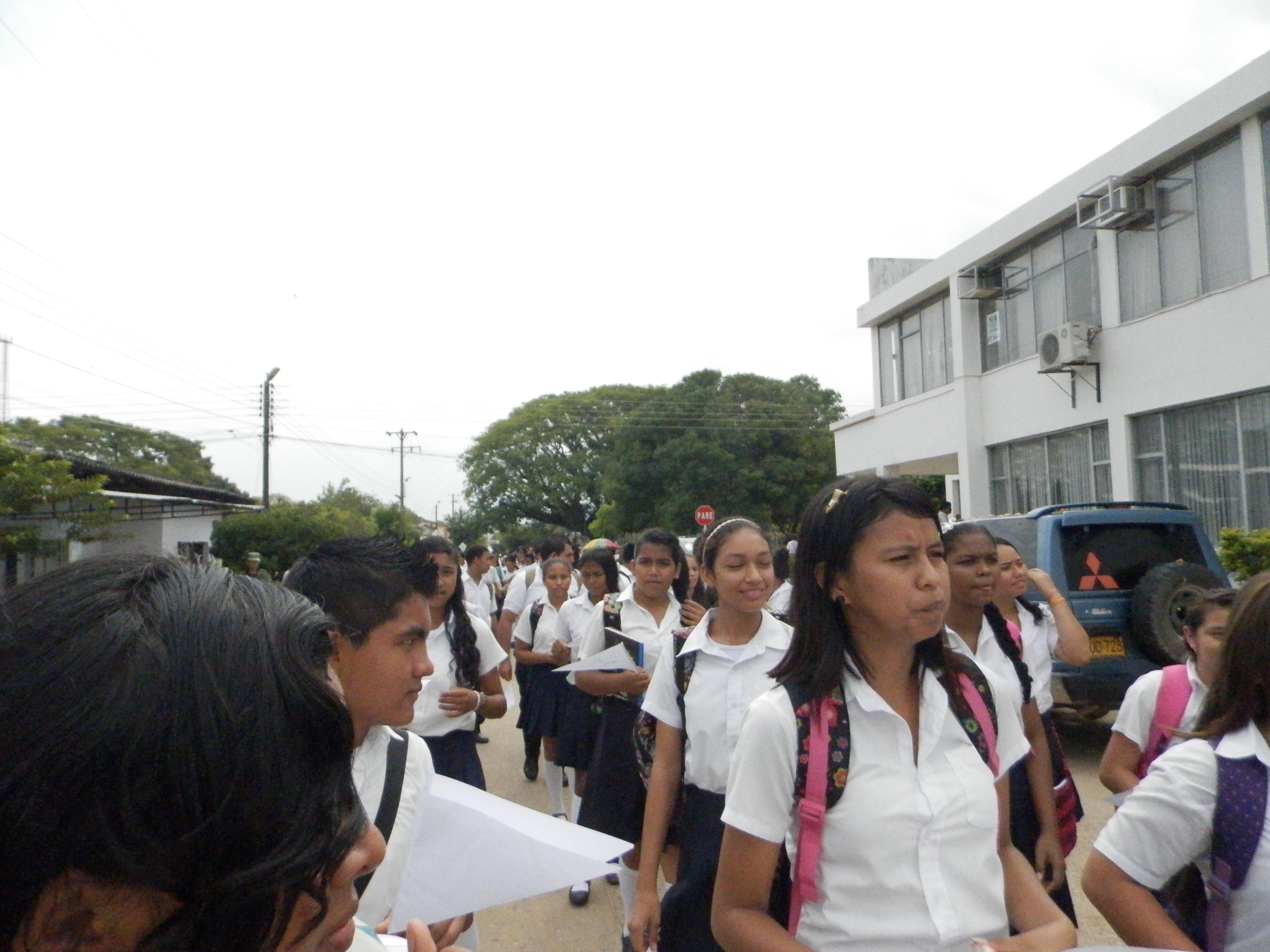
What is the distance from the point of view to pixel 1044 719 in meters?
3.43

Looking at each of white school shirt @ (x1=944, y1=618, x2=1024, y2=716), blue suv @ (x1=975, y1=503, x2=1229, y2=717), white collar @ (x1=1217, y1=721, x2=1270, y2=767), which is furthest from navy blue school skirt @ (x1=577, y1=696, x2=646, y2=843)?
blue suv @ (x1=975, y1=503, x2=1229, y2=717)

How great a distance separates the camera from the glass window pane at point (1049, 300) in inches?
659

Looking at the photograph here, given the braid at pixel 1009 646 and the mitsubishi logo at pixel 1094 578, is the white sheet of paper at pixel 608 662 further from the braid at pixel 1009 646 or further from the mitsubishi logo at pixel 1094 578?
the mitsubishi logo at pixel 1094 578

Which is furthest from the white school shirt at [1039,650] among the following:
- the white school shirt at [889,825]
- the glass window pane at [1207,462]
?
the glass window pane at [1207,462]

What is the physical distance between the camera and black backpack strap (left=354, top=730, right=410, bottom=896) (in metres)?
1.88

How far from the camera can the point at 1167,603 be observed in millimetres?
6723

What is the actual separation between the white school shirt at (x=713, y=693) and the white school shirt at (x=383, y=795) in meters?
1.06

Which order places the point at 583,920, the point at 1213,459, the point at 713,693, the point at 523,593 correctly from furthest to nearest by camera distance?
the point at 1213,459, the point at 523,593, the point at 583,920, the point at 713,693

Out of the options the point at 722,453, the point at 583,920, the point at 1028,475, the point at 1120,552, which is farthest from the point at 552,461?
the point at 583,920

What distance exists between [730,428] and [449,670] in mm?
37147

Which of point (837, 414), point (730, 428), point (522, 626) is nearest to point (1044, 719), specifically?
point (522, 626)

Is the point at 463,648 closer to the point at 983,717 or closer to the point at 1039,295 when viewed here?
the point at 983,717

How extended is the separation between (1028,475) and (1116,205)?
18.8 ft

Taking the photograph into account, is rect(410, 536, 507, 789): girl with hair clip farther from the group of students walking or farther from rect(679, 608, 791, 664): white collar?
rect(679, 608, 791, 664): white collar
